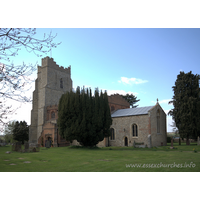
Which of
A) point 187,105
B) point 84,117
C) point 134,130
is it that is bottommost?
point 134,130

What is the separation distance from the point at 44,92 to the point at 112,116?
19.1m

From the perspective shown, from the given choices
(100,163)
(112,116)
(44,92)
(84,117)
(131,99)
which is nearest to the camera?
(100,163)

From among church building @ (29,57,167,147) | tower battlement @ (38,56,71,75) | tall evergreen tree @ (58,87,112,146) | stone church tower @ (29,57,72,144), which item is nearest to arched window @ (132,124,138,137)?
church building @ (29,57,167,147)

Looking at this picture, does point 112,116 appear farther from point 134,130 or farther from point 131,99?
point 131,99

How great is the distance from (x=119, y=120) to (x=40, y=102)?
2177 cm

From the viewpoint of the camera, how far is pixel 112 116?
1249 inches

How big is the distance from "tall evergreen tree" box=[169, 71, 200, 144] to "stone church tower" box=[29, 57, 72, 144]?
27153 mm

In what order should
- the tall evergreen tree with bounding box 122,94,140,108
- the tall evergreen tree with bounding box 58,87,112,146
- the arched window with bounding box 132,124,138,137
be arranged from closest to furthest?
the tall evergreen tree with bounding box 58,87,112,146 → the arched window with bounding box 132,124,138,137 → the tall evergreen tree with bounding box 122,94,140,108

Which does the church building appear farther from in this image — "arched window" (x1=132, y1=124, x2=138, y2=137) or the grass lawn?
the grass lawn

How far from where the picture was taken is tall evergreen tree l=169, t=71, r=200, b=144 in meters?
27.4

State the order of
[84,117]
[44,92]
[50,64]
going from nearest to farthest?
[84,117] < [44,92] < [50,64]

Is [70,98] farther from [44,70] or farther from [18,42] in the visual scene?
[44,70]

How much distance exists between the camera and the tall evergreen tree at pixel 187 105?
27.4m

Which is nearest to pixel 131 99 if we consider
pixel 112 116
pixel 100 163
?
pixel 112 116
